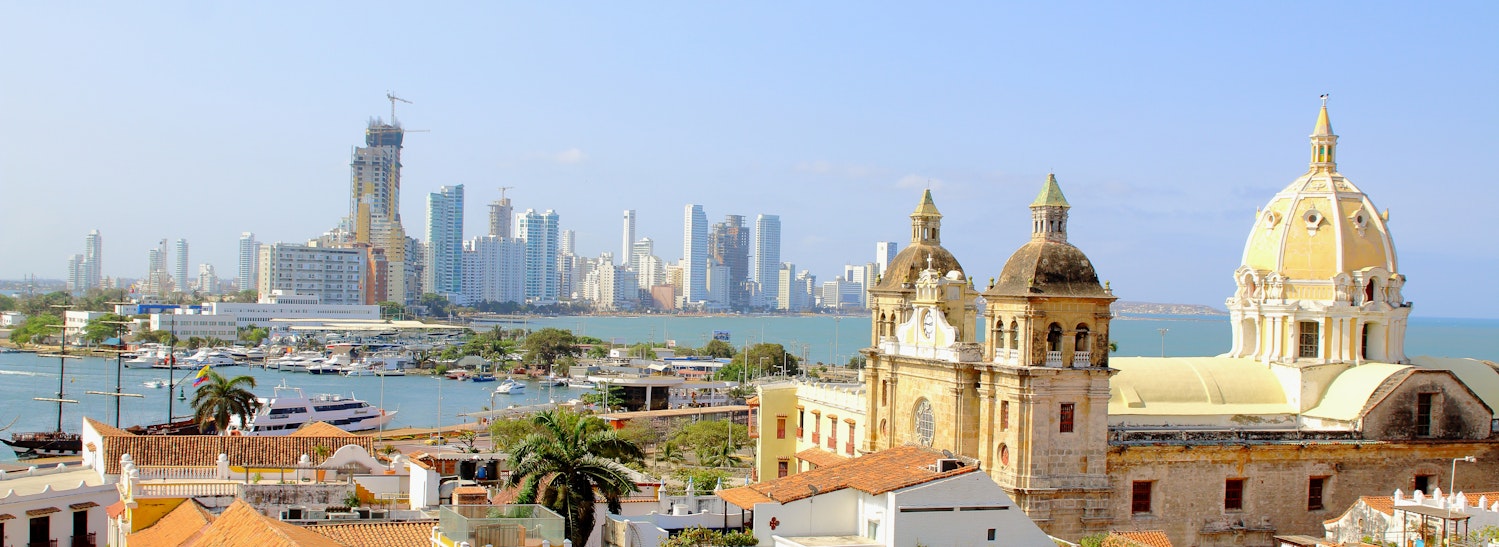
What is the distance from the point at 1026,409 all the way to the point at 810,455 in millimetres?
11960

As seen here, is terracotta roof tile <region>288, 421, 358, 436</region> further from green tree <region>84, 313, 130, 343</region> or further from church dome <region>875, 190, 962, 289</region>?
green tree <region>84, 313, 130, 343</region>

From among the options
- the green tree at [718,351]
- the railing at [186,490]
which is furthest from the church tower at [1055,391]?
the green tree at [718,351]

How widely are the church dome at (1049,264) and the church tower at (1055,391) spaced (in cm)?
3

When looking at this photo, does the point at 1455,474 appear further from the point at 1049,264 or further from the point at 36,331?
the point at 36,331

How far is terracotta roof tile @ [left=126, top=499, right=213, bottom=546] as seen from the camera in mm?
19094

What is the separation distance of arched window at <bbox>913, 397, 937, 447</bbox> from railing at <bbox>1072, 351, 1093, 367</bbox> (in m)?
4.67

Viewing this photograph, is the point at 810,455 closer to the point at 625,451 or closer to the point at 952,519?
the point at 625,451

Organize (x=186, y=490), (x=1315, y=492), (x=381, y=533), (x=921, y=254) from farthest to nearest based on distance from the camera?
(x=921, y=254) < (x=1315, y=492) < (x=186, y=490) < (x=381, y=533)

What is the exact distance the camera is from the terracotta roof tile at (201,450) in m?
26.9

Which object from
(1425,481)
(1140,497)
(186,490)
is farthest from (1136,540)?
(186,490)

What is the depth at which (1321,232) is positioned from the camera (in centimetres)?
3759

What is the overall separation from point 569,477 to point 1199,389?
17.9 meters

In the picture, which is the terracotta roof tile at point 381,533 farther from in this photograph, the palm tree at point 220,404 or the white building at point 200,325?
the white building at point 200,325

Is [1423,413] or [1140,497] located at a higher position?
[1423,413]
